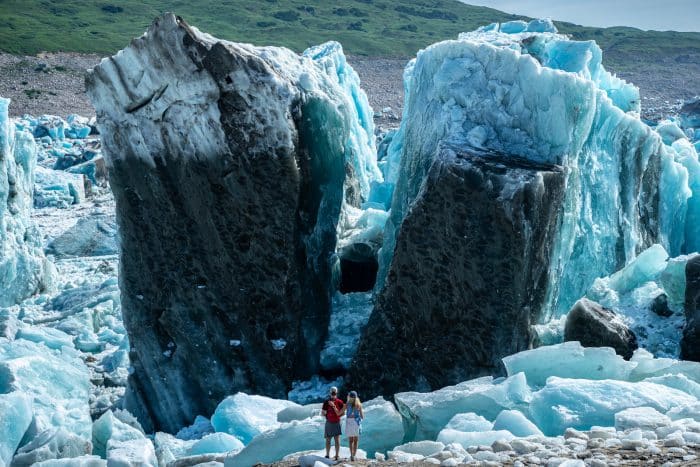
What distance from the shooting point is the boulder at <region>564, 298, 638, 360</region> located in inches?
370

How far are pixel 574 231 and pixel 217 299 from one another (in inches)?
170

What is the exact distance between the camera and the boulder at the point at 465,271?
907cm

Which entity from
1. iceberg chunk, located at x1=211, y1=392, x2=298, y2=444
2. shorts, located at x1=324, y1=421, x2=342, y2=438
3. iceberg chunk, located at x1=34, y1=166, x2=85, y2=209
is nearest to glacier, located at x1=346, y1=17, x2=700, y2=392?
iceberg chunk, located at x1=211, y1=392, x2=298, y2=444

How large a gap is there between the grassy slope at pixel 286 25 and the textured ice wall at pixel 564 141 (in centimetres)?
5416

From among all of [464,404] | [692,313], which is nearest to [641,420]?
[464,404]

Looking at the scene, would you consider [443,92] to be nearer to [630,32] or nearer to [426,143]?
[426,143]

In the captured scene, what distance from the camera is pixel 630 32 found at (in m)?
93.8

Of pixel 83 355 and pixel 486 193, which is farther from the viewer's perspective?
pixel 83 355

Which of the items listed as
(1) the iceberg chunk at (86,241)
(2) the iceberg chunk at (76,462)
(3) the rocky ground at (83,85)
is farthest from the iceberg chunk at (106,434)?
(3) the rocky ground at (83,85)

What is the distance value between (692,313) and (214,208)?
5.49 metres

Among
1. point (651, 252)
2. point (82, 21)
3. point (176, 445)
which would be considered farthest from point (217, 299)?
point (82, 21)

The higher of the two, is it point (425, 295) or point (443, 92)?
point (443, 92)

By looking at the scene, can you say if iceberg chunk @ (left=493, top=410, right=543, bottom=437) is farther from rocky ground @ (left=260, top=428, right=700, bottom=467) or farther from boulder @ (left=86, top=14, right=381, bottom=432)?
boulder @ (left=86, top=14, right=381, bottom=432)

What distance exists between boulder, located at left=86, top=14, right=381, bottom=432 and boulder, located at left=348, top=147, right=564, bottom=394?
53.1 inches
